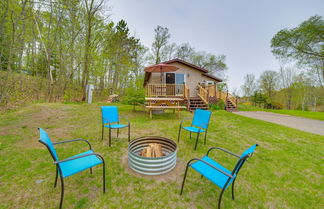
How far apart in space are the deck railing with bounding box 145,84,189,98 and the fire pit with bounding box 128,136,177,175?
572 centimetres

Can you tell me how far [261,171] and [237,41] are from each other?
17.7 metres

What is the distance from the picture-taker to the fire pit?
7.02 ft

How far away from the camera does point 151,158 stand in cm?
212

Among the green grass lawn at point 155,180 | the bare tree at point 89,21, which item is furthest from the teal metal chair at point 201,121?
the bare tree at point 89,21

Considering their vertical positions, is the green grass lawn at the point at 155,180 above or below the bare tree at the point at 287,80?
below

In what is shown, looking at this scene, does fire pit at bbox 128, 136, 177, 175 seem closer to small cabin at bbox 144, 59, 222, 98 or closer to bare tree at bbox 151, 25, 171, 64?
small cabin at bbox 144, 59, 222, 98

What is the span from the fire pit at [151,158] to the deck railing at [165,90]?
5.72 meters

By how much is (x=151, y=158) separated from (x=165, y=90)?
717 cm

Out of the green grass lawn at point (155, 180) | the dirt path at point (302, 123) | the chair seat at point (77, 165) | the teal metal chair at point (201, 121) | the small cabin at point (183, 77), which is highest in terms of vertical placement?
the small cabin at point (183, 77)

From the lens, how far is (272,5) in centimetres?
915

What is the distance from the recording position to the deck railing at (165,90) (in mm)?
8383

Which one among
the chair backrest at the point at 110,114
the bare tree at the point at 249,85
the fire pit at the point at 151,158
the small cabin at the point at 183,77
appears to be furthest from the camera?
the bare tree at the point at 249,85

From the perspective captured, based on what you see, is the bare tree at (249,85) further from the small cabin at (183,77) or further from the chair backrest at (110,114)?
the chair backrest at (110,114)

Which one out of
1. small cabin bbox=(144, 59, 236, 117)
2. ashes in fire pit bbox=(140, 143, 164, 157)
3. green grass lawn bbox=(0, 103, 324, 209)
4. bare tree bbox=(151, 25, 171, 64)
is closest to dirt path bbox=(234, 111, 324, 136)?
green grass lawn bbox=(0, 103, 324, 209)
